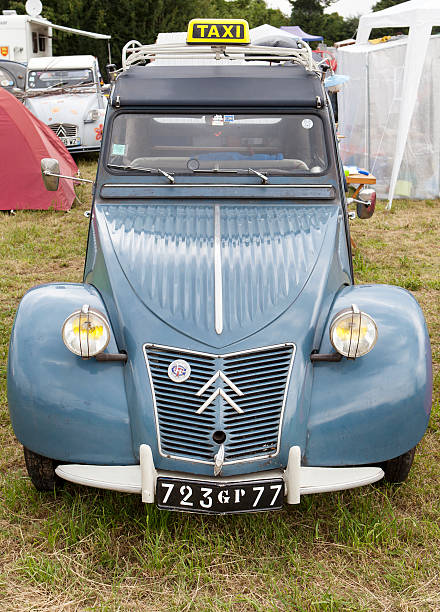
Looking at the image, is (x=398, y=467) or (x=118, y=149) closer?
(x=398, y=467)

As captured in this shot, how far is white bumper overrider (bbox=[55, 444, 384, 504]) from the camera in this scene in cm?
286

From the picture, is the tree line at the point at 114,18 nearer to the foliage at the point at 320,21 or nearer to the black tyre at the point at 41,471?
the foliage at the point at 320,21

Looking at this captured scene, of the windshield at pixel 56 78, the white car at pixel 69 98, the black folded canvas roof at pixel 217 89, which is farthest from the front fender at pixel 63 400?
the windshield at pixel 56 78

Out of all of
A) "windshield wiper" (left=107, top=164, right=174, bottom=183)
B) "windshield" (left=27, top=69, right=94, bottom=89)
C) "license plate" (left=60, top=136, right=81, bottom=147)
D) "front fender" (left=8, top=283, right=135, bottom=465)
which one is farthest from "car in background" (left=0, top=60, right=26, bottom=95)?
"front fender" (left=8, top=283, right=135, bottom=465)

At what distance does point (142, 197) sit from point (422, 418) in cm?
190

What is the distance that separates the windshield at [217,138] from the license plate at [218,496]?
204cm

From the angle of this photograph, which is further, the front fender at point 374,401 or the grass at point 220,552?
the front fender at point 374,401

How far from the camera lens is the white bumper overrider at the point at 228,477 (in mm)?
2855

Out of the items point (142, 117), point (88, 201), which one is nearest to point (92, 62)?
point (88, 201)

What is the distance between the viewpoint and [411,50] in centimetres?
1029

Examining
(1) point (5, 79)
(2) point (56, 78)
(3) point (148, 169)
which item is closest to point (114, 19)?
(1) point (5, 79)

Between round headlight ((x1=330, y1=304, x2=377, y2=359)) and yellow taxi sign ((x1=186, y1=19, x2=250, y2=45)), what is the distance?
214 centimetres

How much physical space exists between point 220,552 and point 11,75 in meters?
15.8

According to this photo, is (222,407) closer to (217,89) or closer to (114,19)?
(217,89)
